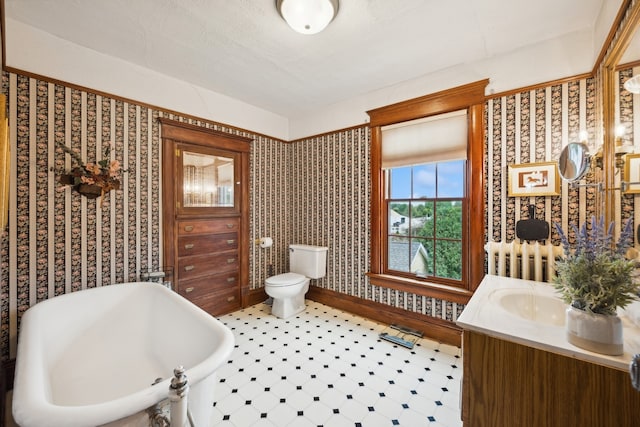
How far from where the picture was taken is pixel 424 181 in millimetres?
2678

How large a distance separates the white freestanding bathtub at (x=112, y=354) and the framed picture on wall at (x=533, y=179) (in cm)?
237

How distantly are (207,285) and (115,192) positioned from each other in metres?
1.31

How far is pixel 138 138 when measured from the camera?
2438 millimetres

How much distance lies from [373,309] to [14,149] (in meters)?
3.41

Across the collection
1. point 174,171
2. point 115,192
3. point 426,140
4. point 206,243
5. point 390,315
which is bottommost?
point 390,315

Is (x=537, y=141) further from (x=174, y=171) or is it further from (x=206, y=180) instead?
(x=174, y=171)

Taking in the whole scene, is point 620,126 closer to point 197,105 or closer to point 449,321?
point 449,321

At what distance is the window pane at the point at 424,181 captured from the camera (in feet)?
8.59

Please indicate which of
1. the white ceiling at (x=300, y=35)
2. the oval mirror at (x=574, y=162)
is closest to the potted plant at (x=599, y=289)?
the oval mirror at (x=574, y=162)

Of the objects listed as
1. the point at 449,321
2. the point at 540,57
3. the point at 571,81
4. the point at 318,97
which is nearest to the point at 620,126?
the point at 571,81

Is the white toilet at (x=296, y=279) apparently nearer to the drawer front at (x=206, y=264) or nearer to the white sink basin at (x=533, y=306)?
the drawer front at (x=206, y=264)

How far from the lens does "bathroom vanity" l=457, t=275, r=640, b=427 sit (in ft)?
3.02

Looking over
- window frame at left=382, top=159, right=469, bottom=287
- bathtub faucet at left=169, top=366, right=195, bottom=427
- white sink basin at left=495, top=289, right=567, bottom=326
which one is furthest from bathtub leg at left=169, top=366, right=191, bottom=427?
window frame at left=382, top=159, right=469, bottom=287

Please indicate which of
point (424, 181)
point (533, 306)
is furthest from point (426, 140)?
point (533, 306)
